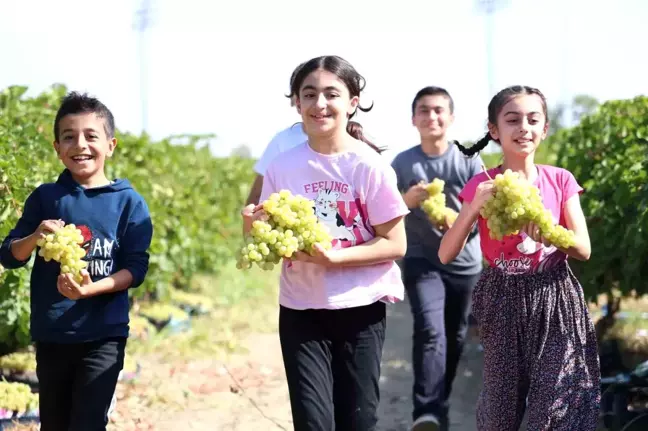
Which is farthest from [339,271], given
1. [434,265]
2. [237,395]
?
[237,395]

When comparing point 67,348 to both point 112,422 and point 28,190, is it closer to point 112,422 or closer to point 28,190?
point 28,190

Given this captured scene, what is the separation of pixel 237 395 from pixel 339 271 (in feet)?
9.38

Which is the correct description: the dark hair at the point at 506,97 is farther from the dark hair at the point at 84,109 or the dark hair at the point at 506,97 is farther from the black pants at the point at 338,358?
the dark hair at the point at 84,109

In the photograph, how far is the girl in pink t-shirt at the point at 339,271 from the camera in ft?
10.6

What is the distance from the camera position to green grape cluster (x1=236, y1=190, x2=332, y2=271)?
2959 mm

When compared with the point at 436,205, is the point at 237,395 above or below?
below

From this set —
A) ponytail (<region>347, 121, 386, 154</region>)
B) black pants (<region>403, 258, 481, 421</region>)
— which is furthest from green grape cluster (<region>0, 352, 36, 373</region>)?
ponytail (<region>347, 121, 386, 154</region>)

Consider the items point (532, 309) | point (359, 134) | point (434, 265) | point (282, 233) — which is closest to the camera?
point (282, 233)

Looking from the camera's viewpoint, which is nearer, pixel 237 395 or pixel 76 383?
pixel 76 383

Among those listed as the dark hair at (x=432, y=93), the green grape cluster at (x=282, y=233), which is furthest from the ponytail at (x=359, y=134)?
the dark hair at (x=432, y=93)

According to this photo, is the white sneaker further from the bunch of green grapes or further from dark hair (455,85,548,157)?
the bunch of green grapes

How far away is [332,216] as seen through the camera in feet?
10.7

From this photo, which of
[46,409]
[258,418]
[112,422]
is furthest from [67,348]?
[258,418]

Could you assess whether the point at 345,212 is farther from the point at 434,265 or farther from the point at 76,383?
the point at 434,265
